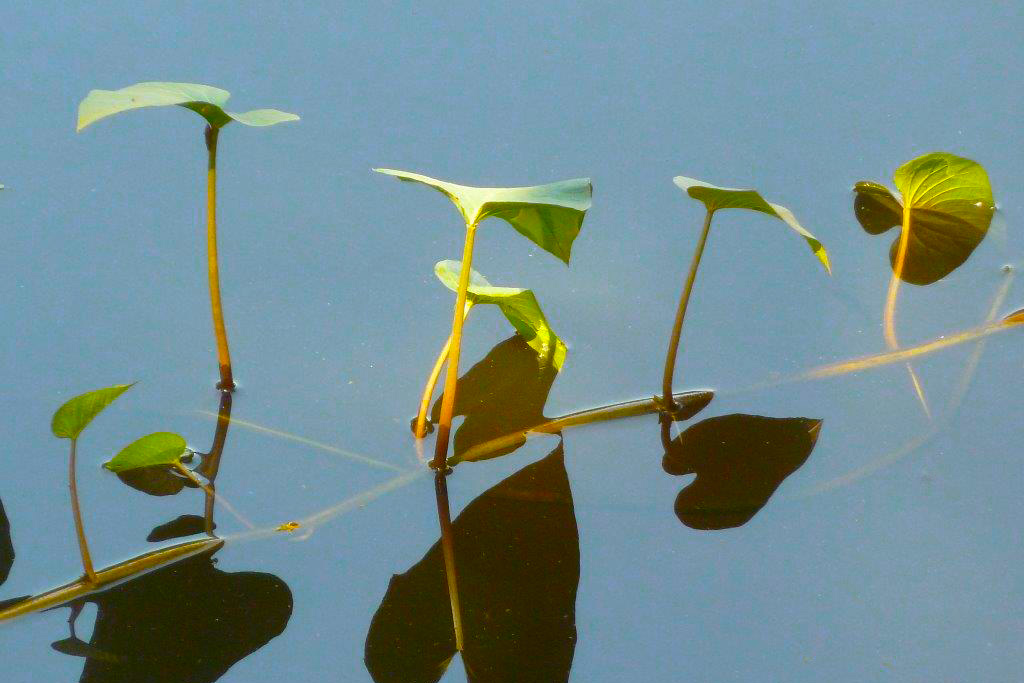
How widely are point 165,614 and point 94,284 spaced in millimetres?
372

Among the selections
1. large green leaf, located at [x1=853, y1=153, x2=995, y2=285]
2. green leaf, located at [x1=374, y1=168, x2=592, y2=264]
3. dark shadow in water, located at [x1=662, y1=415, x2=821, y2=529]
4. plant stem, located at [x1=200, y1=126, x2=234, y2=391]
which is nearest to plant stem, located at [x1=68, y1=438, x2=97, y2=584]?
plant stem, located at [x1=200, y1=126, x2=234, y2=391]

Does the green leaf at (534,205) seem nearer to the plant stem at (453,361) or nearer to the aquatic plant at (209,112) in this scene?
the plant stem at (453,361)

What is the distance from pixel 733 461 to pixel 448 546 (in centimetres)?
24

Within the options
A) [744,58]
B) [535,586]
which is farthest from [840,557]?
[744,58]

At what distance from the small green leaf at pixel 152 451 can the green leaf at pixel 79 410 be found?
0.18ft

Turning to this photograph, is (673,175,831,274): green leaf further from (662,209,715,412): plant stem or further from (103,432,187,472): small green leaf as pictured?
(103,432,187,472): small green leaf

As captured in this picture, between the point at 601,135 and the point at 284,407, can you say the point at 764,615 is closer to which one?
the point at 284,407

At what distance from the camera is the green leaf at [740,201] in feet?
2.43

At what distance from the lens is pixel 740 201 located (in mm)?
774

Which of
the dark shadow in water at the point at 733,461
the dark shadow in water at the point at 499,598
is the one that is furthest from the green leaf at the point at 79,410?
the dark shadow in water at the point at 733,461

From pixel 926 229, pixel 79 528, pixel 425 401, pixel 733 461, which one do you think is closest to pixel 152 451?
pixel 79 528

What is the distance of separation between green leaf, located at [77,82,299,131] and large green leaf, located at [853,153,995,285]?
1.91 feet

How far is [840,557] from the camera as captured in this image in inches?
29.1

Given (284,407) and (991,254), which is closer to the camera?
(284,407)
